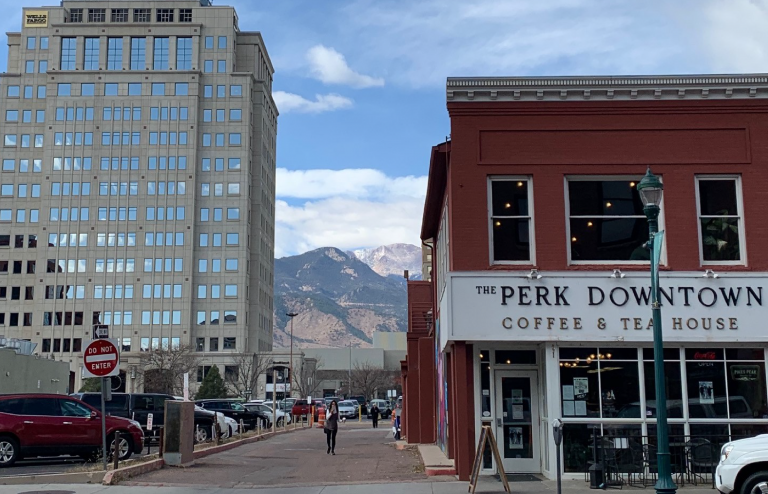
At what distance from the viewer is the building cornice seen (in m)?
18.1

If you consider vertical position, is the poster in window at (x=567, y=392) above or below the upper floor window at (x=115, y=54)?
below

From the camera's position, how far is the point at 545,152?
714 inches

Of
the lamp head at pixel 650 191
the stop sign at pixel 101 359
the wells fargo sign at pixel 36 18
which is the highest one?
the wells fargo sign at pixel 36 18

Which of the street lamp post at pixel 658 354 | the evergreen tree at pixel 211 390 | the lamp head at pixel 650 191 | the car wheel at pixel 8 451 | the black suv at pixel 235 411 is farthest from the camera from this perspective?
the evergreen tree at pixel 211 390

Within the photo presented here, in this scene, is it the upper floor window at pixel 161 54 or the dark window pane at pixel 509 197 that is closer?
the dark window pane at pixel 509 197

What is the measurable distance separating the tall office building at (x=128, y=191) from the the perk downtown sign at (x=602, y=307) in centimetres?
9091

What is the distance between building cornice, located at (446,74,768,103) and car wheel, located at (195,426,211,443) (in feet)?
58.9

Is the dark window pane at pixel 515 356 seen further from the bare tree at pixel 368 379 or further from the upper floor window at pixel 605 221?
the bare tree at pixel 368 379

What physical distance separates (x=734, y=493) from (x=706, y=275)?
5589mm

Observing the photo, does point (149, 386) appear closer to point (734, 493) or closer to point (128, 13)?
point (128, 13)

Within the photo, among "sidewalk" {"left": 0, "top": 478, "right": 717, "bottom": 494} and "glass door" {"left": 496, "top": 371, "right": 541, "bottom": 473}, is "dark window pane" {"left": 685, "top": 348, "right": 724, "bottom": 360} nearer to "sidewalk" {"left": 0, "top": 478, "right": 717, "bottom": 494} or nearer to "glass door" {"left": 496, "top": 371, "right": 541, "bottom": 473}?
"sidewalk" {"left": 0, "top": 478, "right": 717, "bottom": 494}

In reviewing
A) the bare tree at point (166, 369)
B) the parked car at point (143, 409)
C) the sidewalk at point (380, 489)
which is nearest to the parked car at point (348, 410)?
the bare tree at point (166, 369)

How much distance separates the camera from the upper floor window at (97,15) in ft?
372

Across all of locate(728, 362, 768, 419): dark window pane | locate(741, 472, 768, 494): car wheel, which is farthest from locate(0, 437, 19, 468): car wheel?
locate(728, 362, 768, 419): dark window pane
